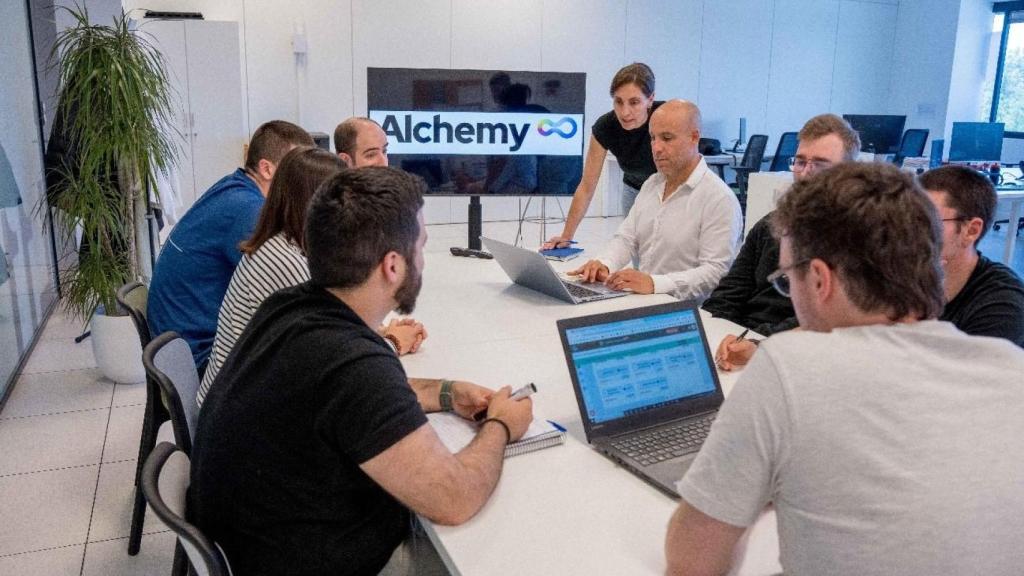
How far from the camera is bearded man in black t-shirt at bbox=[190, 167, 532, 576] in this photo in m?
1.20

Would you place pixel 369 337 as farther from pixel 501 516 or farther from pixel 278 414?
pixel 501 516

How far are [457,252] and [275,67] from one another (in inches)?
190

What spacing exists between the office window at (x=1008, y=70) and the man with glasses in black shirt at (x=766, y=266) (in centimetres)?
858

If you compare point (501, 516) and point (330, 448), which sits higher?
point (330, 448)

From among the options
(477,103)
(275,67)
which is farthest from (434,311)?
(275,67)

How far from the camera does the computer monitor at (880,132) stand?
726 centimetres

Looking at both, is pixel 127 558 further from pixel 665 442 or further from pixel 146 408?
pixel 665 442

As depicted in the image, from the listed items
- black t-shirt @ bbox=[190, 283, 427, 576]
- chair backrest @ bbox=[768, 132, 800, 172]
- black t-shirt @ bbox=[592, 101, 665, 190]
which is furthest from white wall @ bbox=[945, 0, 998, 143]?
black t-shirt @ bbox=[190, 283, 427, 576]

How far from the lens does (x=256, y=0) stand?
7277 millimetres

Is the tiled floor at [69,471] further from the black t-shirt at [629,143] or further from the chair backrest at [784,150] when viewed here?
the chair backrest at [784,150]

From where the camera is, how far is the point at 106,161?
11.9 feet

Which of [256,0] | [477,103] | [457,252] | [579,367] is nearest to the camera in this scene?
[579,367]

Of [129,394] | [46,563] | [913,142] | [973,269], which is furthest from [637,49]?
[46,563]

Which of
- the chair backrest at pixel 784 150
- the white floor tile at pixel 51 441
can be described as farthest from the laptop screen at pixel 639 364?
the chair backrest at pixel 784 150
